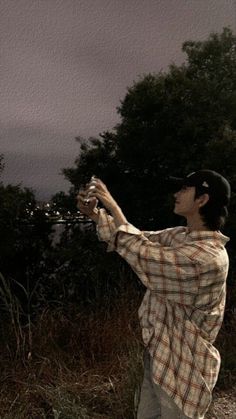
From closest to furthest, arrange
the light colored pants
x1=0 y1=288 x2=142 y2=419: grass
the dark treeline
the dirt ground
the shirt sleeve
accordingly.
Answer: the shirt sleeve, the light colored pants, x1=0 y1=288 x2=142 y2=419: grass, the dirt ground, the dark treeline

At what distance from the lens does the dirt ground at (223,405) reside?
3904 mm

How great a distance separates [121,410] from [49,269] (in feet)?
17.2

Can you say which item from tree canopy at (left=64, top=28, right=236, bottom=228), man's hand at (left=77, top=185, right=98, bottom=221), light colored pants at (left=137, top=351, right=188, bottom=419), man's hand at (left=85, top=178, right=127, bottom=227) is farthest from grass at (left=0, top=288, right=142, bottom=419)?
tree canopy at (left=64, top=28, right=236, bottom=228)

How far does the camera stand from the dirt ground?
154 inches

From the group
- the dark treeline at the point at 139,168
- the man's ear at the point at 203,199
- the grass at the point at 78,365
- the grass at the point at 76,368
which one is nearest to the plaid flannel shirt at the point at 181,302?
the man's ear at the point at 203,199

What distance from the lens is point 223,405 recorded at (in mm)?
4117

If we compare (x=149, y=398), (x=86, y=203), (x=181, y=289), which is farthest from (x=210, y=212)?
(x=149, y=398)

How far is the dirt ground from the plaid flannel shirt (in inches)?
80.4

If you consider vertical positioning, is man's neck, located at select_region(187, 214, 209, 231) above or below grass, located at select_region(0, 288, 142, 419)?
above

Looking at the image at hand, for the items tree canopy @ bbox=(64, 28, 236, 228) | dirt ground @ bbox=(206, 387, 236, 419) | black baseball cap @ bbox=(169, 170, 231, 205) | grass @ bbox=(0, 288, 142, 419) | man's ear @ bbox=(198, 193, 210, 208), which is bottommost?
dirt ground @ bbox=(206, 387, 236, 419)

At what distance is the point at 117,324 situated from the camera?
195 inches

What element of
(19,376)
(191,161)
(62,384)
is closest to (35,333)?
(19,376)

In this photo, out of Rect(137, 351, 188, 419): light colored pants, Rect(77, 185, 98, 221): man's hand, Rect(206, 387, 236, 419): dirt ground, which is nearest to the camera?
Rect(77, 185, 98, 221): man's hand

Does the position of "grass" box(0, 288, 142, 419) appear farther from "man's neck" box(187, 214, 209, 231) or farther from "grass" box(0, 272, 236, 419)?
"man's neck" box(187, 214, 209, 231)
